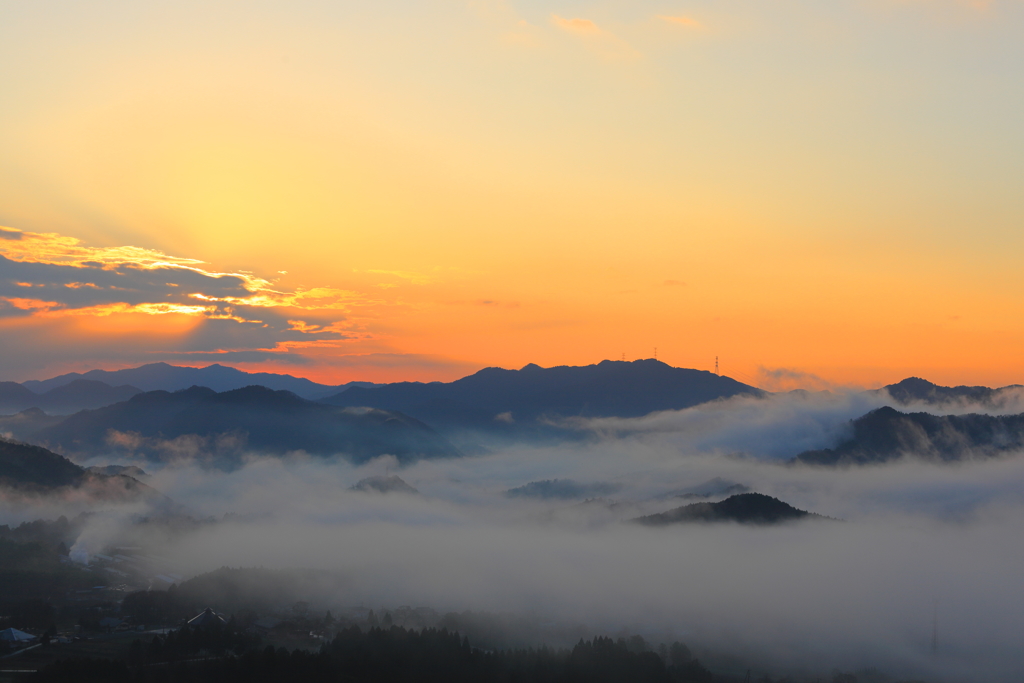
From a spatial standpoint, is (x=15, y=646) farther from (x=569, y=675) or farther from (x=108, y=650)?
(x=569, y=675)

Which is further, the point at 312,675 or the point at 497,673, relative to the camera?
the point at 497,673

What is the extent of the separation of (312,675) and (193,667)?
31.1m

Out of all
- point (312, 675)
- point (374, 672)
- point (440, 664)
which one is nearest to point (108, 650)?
point (312, 675)

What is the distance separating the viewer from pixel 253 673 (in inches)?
7096

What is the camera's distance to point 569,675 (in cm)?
19650

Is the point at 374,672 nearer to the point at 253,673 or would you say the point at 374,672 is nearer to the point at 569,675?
the point at 253,673

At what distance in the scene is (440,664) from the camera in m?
196

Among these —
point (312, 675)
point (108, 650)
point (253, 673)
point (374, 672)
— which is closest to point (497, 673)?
point (374, 672)

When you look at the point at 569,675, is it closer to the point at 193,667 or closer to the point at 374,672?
the point at 374,672

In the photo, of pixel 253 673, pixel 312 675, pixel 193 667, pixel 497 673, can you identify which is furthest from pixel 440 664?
pixel 193 667

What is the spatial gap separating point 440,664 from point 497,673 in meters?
15.2

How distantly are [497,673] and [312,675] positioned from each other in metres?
47.7

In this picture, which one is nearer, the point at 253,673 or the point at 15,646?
the point at 253,673

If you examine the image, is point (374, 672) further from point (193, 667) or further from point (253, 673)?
point (193, 667)
